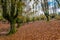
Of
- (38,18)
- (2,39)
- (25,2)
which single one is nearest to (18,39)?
(2,39)

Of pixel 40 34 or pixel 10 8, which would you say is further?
pixel 10 8

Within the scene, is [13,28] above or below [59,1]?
below

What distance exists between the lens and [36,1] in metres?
15.8

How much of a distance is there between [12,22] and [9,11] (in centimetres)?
157

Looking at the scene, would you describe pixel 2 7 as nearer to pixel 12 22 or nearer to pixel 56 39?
pixel 12 22

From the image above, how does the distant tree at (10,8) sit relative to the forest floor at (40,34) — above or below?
above

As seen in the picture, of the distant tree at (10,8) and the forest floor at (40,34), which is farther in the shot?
the distant tree at (10,8)

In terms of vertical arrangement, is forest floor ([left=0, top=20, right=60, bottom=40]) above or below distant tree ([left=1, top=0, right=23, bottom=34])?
below

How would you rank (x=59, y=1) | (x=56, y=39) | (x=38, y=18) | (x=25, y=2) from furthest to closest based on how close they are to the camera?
(x=38, y=18) < (x=25, y=2) < (x=59, y=1) < (x=56, y=39)

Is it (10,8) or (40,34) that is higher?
(10,8)

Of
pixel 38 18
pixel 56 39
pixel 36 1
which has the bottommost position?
pixel 38 18

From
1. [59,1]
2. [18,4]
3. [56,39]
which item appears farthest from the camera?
[18,4]

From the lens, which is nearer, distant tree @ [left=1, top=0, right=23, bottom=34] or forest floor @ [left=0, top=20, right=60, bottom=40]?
forest floor @ [left=0, top=20, right=60, bottom=40]

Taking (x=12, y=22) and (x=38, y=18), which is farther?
(x=38, y=18)
